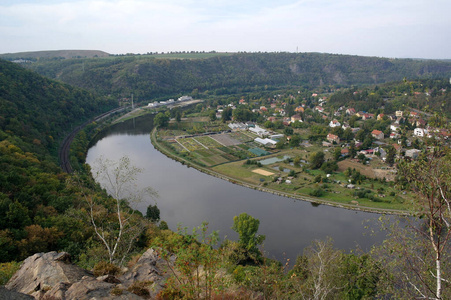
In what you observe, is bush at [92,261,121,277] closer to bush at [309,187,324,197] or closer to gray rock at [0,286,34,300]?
gray rock at [0,286,34,300]

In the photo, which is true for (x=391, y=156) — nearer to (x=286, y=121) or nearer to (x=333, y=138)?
(x=333, y=138)

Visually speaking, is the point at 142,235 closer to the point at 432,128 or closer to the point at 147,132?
the point at 432,128

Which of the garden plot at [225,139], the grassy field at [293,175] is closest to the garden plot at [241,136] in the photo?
the grassy field at [293,175]

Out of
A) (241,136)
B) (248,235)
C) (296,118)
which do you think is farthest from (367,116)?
(248,235)

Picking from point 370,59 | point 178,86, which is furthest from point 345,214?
point 370,59

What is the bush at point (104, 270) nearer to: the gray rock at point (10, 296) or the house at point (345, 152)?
the gray rock at point (10, 296)

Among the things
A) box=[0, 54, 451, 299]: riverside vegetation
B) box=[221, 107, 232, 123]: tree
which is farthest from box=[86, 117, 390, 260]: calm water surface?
box=[221, 107, 232, 123]: tree
